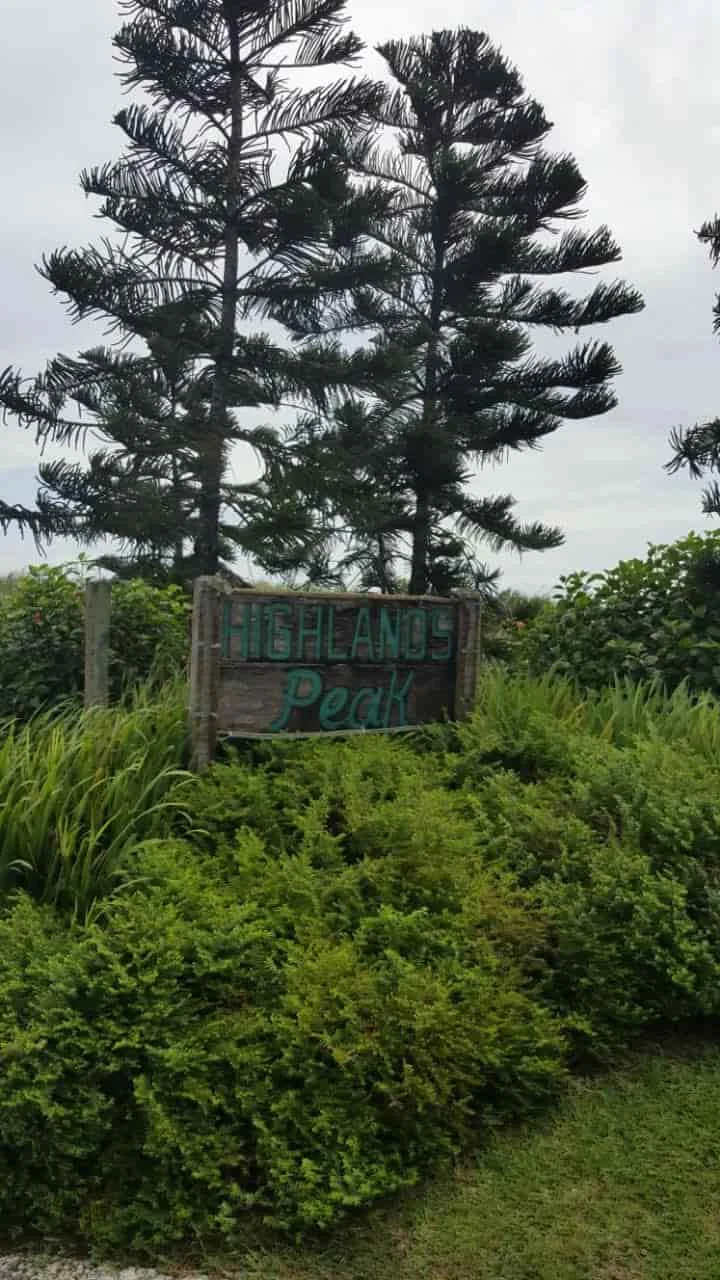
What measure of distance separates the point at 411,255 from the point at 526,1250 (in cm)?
1214

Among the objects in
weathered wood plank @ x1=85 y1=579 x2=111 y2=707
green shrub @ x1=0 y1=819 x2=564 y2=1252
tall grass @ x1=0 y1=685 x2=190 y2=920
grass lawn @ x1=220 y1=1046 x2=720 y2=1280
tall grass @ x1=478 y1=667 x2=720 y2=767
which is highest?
weathered wood plank @ x1=85 y1=579 x2=111 y2=707

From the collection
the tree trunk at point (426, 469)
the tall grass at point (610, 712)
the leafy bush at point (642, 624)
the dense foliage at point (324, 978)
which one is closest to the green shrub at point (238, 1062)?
the dense foliage at point (324, 978)

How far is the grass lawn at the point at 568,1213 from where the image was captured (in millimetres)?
2551

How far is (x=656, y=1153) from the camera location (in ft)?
9.68

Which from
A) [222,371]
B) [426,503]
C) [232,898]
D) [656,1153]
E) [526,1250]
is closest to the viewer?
[526,1250]

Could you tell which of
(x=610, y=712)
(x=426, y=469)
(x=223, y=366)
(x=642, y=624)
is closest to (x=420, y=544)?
(x=426, y=469)

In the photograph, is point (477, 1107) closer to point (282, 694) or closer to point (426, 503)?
point (282, 694)

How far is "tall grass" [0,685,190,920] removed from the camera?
3648mm

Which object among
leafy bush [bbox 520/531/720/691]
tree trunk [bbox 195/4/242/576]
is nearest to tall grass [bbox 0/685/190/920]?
leafy bush [bbox 520/531/720/691]

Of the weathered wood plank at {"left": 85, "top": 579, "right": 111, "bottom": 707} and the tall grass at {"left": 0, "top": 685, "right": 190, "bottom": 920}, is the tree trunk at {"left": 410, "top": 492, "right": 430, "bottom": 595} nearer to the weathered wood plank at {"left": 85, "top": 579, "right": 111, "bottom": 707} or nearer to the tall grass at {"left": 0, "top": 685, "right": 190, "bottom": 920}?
the weathered wood plank at {"left": 85, "top": 579, "right": 111, "bottom": 707}

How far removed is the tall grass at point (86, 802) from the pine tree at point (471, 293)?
8398mm

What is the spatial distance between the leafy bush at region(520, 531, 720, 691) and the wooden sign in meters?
1.26

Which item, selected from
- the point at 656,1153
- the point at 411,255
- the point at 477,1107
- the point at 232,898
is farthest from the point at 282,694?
the point at 411,255

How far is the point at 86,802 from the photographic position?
12.9 ft
